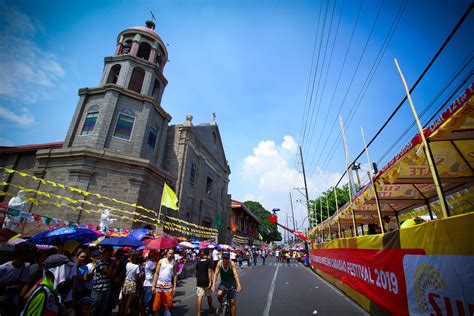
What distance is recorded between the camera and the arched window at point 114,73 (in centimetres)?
1811

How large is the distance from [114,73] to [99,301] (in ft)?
62.0

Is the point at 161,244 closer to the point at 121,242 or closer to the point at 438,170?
the point at 121,242

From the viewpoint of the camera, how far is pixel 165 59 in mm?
20906

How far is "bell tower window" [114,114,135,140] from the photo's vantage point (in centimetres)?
1594

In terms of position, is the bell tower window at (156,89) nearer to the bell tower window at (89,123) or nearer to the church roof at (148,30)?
the church roof at (148,30)

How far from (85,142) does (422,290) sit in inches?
723

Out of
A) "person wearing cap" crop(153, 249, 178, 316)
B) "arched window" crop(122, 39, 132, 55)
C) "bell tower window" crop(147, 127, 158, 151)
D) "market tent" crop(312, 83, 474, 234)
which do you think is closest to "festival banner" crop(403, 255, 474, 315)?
"market tent" crop(312, 83, 474, 234)

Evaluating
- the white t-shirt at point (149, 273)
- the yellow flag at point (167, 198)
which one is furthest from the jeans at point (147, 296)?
the yellow flag at point (167, 198)

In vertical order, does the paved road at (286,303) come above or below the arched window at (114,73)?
below

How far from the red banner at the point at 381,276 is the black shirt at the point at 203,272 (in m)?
4.33

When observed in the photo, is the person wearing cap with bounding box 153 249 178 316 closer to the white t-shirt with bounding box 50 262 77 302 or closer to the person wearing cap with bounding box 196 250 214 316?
the person wearing cap with bounding box 196 250 214 316

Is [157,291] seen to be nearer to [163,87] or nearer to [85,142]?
[85,142]

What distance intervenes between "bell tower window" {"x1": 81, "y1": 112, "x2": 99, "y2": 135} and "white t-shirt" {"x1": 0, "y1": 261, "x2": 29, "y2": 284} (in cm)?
1436

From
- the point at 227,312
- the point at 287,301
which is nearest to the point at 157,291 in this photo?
the point at 227,312
